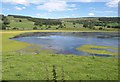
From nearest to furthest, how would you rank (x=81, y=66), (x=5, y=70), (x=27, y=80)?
(x=27, y=80) → (x=5, y=70) → (x=81, y=66)

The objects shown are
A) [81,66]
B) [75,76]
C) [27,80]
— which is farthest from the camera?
[81,66]

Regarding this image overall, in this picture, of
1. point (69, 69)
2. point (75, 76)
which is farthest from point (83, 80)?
point (69, 69)

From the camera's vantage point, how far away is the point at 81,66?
2195cm

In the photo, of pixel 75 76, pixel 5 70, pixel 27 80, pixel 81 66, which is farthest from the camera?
pixel 81 66

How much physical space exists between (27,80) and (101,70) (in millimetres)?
6540

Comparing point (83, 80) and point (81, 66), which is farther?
point (81, 66)

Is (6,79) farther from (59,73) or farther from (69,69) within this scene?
(69,69)

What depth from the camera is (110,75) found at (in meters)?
18.8

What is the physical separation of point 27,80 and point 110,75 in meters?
6.25

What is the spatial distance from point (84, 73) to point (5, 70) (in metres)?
6.18

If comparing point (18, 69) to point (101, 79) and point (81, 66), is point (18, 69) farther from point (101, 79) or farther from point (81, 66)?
point (101, 79)

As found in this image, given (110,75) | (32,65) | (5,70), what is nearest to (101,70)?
(110,75)

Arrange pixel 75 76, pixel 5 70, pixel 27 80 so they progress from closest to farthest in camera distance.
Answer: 1. pixel 27 80
2. pixel 75 76
3. pixel 5 70

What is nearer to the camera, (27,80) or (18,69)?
(27,80)
